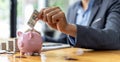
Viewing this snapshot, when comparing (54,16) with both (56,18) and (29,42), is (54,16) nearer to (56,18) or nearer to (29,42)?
(56,18)

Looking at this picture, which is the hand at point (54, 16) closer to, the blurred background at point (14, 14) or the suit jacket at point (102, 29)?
the suit jacket at point (102, 29)

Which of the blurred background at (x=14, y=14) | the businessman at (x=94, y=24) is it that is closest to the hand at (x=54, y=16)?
the businessman at (x=94, y=24)

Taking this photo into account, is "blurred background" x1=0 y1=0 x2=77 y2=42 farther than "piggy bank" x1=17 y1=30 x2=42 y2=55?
Yes

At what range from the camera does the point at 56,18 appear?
1199 mm

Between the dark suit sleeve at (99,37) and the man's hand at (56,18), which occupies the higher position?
the man's hand at (56,18)

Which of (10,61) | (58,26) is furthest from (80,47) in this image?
(10,61)

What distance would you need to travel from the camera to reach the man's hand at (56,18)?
1196mm

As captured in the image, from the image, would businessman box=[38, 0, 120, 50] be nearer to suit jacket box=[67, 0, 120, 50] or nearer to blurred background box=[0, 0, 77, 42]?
suit jacket box=[67, 0, 120, 50]

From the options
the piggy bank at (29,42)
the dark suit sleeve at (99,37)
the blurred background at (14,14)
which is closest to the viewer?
the piggy bank at (29,42)

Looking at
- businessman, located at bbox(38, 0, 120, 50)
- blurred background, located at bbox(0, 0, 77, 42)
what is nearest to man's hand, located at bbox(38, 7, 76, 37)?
businessman, located at bbox(38, 0, 120, 50)

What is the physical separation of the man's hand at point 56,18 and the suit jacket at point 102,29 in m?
0.05

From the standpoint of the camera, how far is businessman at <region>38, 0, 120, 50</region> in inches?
47.9

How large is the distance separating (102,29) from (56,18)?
28cm

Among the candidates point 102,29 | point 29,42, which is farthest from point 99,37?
point 29,42
